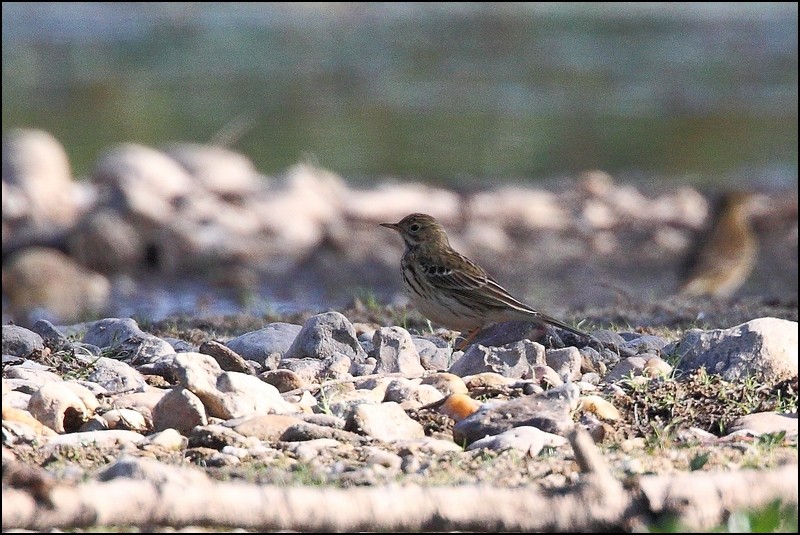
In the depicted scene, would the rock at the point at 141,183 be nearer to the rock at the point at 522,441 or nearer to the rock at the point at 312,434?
the rock at the point at 312,434

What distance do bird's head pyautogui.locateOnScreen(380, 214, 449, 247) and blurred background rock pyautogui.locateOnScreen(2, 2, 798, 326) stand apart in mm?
1940

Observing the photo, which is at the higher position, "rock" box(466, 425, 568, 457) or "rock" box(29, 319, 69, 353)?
"rock" box(29, 319, 69, 353)

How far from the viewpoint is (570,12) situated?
3856cm

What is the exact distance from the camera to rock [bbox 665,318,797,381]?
5.70m

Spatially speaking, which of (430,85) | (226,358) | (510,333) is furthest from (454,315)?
(430,85)

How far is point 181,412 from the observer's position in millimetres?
5238

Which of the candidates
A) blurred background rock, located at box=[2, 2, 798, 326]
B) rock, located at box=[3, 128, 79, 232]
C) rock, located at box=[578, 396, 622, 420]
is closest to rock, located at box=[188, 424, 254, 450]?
rock, located at box=[578, 396, 622, 420]

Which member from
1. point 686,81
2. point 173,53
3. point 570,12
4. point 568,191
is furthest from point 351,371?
point 570,12

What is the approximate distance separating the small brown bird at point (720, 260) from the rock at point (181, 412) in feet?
24.4

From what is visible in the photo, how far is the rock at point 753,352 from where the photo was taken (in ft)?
18.7

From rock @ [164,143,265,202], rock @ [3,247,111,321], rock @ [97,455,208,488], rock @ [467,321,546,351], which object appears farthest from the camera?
rock @ [164,143,265,202]

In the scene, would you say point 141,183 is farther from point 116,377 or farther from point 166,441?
point 166,441

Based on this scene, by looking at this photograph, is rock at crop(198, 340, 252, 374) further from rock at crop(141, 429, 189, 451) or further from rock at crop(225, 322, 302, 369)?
rock at crop(141, 429, 189, 451)

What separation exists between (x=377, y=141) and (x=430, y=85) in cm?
600
